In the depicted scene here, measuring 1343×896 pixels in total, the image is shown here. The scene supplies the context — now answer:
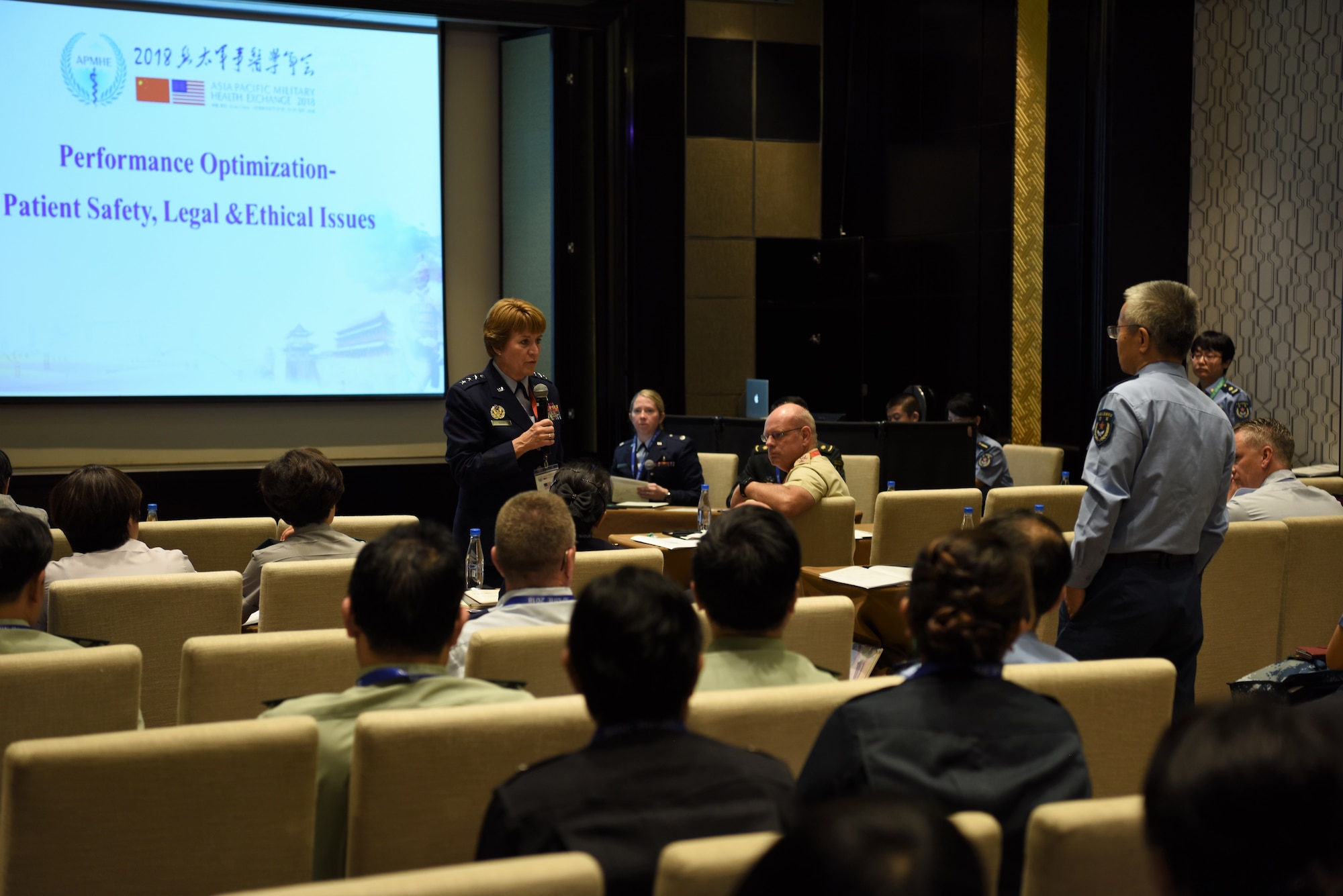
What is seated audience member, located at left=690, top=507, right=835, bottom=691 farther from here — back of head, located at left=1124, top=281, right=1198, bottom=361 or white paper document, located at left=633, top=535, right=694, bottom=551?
white paper document, located at left=633, top=535, right=694, bottom=551

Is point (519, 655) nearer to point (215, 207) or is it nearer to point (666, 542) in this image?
point (666, 542)

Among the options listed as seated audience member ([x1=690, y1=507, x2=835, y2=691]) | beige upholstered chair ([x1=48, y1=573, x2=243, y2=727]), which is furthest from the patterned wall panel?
beige upholstered chair ([x1=48, y1=573, x2=243, y2=727])

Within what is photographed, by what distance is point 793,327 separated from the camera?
948cm

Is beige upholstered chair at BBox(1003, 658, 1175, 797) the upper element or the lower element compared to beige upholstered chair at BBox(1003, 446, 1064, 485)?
upper

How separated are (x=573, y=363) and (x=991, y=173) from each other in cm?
337

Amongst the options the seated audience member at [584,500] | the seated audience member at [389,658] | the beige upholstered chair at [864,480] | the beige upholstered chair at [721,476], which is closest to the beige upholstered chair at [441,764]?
the seated audience member at [389,658]

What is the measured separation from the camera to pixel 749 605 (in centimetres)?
212

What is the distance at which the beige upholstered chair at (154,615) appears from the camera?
9.52ft

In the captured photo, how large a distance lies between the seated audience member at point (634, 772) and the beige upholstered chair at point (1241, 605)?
9.59 feet

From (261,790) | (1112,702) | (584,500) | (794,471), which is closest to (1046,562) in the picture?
(1112,702)

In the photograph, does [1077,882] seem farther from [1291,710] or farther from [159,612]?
[159,612]

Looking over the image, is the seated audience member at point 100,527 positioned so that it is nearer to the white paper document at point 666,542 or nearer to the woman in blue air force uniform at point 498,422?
the woman in blue air force uniform at point 498,422

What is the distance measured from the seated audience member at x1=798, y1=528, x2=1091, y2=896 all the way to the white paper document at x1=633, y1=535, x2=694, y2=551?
2.81 m

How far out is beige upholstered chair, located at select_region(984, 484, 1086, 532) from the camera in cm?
451
